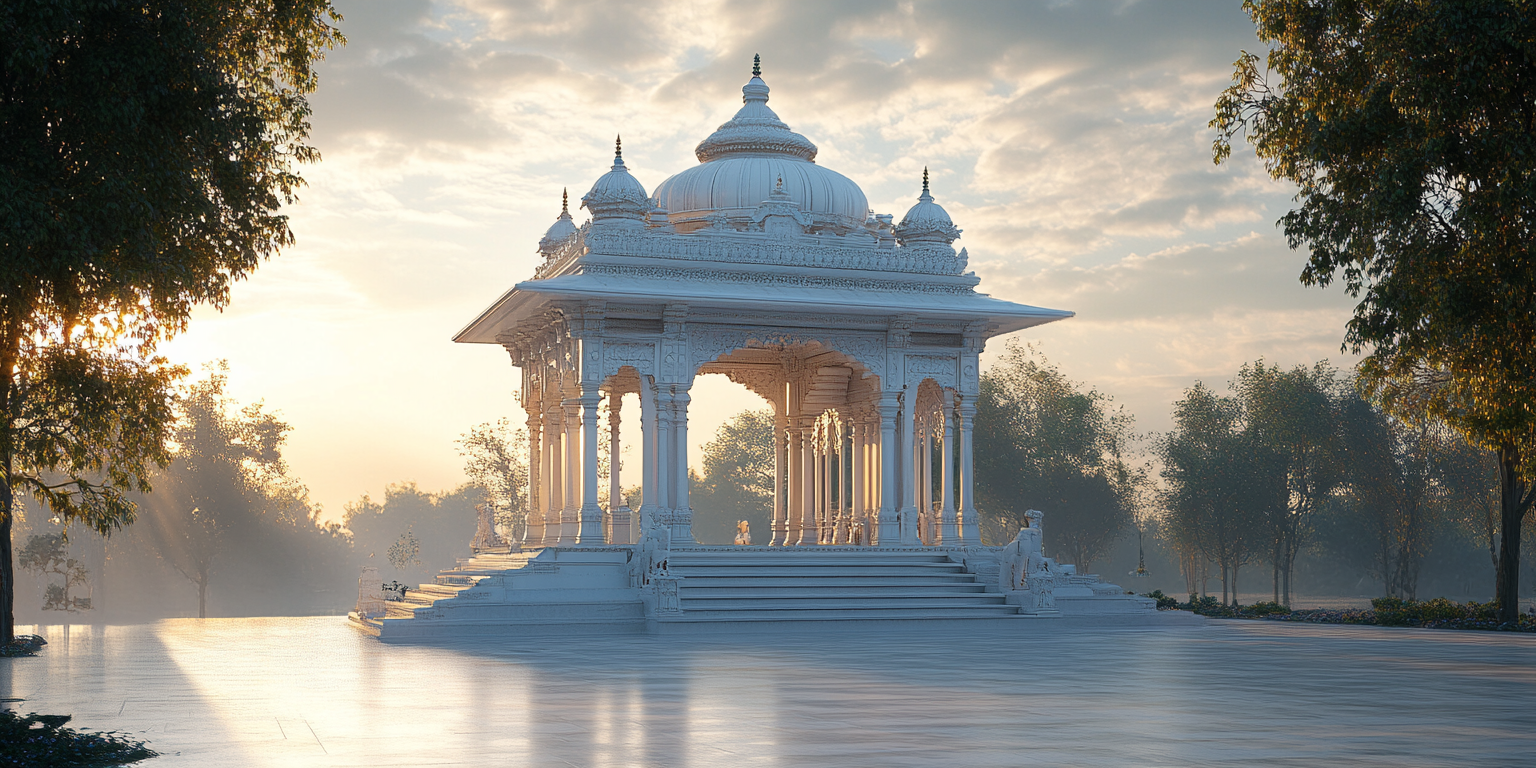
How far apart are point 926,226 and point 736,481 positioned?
5331 centimetres

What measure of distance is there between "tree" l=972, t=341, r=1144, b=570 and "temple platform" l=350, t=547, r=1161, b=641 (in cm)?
3230

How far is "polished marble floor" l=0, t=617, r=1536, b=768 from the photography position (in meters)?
8.70

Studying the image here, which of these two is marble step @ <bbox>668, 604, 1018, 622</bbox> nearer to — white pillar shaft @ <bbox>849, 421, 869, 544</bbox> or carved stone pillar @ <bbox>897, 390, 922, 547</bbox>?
carved stone pillar @ <bbox>897, 390, 922, 547</bbox>

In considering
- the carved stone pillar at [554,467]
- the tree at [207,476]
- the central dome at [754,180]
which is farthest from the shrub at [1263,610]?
the tree at [207,476]

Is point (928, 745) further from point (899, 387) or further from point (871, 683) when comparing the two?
point (899, 387)

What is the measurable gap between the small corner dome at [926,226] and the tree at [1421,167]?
449 inches

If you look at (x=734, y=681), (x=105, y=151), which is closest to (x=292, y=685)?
(x=734, y=681)

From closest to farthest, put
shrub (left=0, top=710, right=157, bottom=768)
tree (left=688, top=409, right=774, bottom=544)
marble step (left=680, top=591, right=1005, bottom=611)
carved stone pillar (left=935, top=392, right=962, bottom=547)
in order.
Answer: shrub (left=0, top=710, right=157, bottom=768), marble step (left=680, top=591, right=1005, bottom=611), carved stone pillar (left=935, top=392, right=962, bottom=547), tree (left=688, top=409, right=774, bottom=544)

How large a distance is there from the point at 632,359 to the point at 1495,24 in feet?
54.1

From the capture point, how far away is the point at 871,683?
13.5m

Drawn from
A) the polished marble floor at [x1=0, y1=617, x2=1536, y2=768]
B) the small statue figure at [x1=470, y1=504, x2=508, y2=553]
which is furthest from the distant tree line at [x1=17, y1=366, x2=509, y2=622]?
Answer: the polished marble floor at [x1=0, y1=617, x2=1536, y2=768]

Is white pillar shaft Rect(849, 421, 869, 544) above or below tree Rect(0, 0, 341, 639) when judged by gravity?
below

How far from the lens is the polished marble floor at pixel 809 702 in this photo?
8695 millimetres

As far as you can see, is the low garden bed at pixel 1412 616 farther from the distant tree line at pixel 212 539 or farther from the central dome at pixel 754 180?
the distant tree line at pixel 212 539
